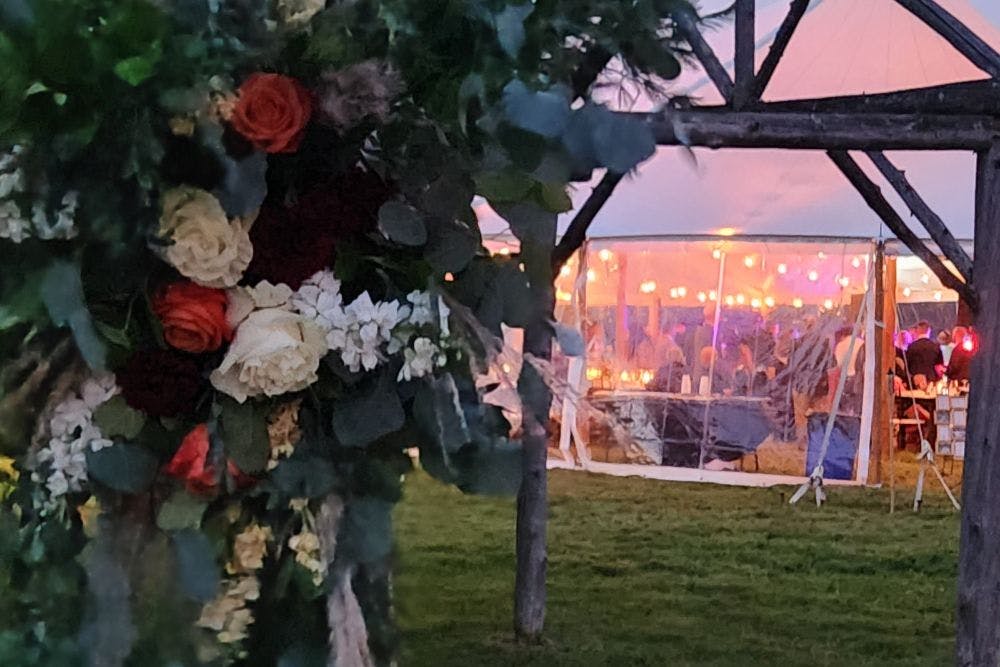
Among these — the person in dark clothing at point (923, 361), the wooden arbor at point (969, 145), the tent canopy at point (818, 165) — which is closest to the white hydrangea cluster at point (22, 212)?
the wooden arbor at point (969, 145)

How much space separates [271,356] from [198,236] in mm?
84

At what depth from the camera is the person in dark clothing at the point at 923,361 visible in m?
6.52

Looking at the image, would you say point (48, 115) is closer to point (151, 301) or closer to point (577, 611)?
point (151, 301)

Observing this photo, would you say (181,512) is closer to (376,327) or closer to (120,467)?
(120,467)

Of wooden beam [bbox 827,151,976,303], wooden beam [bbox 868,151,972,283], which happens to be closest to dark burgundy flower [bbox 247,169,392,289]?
wooden beam [bbox 868,151,972,283]

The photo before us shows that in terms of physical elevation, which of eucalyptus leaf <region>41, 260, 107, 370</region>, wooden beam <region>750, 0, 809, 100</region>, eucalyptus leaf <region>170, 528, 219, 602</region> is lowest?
eucalyptus leaf <region>170, 528, 219, 602</region>

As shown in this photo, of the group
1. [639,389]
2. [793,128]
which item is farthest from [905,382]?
[793,128]

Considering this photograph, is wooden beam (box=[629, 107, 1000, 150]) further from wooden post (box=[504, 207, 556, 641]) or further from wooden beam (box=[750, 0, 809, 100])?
wooden post (box=[504, 207, 556, 641])

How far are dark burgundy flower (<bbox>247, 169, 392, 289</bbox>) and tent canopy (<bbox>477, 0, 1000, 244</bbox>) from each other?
108 inches

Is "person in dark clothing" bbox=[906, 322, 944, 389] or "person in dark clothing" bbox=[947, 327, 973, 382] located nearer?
"person in dark clothing" bbox=[947, 327, 973, 382]

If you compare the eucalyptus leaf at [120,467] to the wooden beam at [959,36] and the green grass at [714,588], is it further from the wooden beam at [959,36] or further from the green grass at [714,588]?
the wooden beam at [959,36]

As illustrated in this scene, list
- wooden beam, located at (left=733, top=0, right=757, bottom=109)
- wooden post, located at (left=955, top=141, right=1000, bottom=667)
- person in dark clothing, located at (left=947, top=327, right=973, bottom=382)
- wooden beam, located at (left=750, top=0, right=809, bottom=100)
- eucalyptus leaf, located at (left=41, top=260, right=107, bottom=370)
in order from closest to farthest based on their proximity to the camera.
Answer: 1. eucalyptus leaf, located at (left=41, top=260, right=107, bottom=370)
2. wooden post, located at (left=955, top=141, right=1000, bottom=667)
3. wooden beam, located at (left=733, top=0, right=757, bottom=109)
4. wooden beam, located at (left=750, top=0, right=809, bottom=100)
5. person in dark clothing, located at (left=947, top=327, right=973, bottom=382)

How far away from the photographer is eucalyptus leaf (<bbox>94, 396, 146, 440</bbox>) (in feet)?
2.09

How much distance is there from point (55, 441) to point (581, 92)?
39 centimetres
